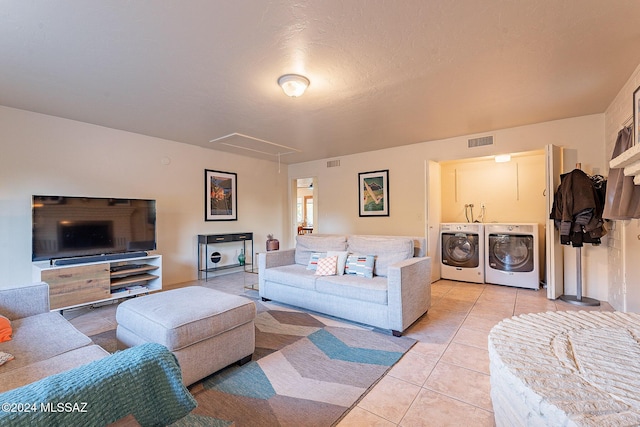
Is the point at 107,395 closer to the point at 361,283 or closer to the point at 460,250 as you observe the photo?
the point at 361,283

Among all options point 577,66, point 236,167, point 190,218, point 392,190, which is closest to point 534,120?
point 577,66

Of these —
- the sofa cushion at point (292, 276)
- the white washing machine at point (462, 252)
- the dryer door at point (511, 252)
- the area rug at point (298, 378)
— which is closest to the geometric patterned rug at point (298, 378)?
the area rug at point (298, 378)

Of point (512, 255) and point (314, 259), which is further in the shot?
point (512, 255)

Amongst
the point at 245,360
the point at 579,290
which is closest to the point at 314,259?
the point at 245,360

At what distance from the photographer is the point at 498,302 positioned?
11.7 feet

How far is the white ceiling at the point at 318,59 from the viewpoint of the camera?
1765 millimetres

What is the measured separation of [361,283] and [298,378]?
120 cm

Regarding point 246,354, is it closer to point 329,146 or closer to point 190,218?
point 190,218

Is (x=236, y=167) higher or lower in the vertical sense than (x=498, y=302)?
higher

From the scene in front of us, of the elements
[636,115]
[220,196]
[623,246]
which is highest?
[636,115]

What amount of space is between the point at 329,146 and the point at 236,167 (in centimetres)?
198

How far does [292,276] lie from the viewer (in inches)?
135

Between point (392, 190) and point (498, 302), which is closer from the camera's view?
point (498, 302)

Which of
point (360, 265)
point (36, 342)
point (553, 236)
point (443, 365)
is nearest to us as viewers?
point (36, 342)
